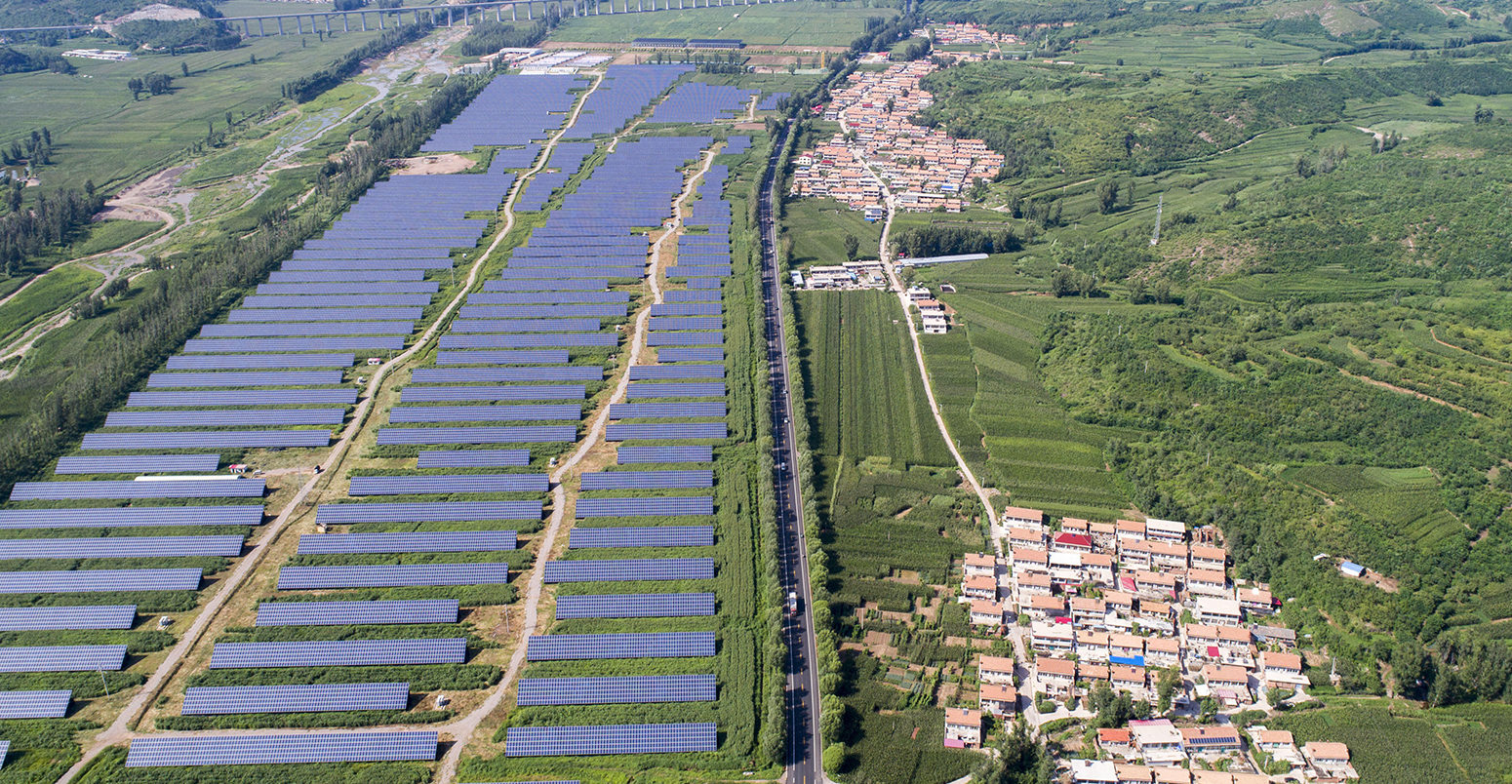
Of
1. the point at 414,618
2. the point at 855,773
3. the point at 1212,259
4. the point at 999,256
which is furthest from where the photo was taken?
the point at 999,256

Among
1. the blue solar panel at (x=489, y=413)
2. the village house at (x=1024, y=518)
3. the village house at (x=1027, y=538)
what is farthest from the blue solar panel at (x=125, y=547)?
the village house at (x=1024, y=518)

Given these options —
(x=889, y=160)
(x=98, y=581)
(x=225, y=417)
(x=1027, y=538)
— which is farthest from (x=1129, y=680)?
(x=889, y=160)

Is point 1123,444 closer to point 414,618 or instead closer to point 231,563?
point 414,618

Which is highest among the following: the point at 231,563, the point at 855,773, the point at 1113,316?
the point at 1113,316

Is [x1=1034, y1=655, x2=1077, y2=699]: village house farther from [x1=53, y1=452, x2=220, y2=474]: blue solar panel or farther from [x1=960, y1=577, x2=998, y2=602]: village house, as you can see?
[x1=53, y1=452, x2=220, y2=474]: blue solar panel

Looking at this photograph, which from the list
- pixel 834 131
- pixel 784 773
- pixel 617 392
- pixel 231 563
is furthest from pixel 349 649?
pixel 834 131

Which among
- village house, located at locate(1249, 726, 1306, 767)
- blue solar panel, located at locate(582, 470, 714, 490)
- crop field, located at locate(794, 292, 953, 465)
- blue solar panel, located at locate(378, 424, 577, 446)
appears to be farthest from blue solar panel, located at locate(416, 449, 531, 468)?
village house, located at locate(1249, 726, 1306, 767)

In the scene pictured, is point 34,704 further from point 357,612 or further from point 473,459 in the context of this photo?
point 473,459

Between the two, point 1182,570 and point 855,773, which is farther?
point 1182,570
